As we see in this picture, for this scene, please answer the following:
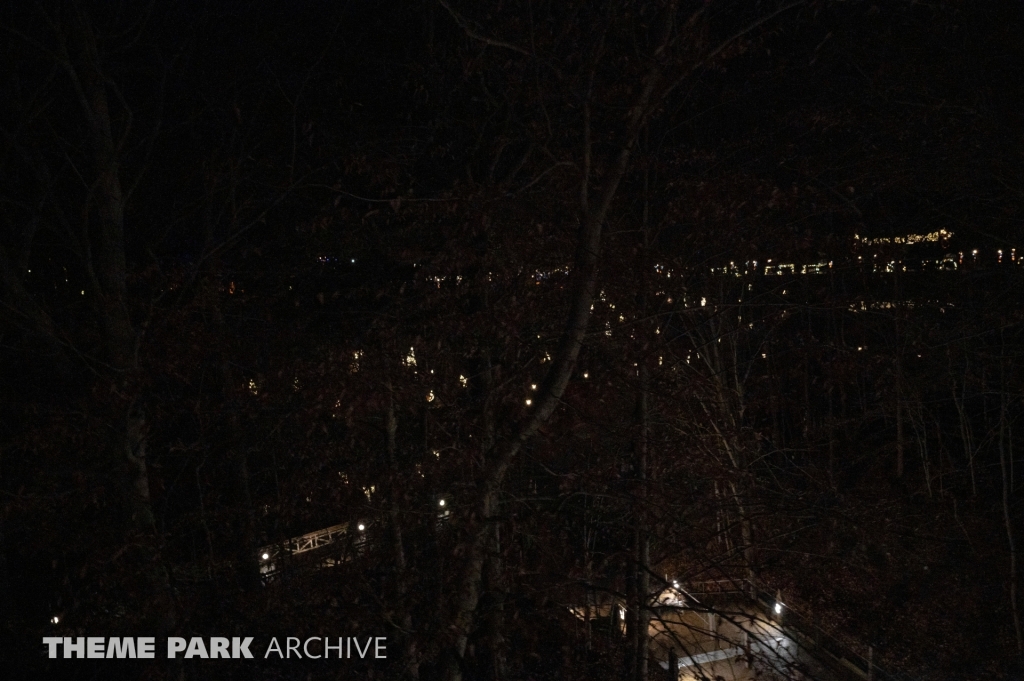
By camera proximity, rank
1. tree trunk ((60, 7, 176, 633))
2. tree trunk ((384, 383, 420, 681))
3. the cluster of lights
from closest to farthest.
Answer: tree trunk ((384, 383, 420, 681))
tree trunk ((60, 7, 176, 633))
the cluster of lights

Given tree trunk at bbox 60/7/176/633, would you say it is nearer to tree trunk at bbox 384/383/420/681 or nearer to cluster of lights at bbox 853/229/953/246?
tree trunk at bbox 384/383/420/681

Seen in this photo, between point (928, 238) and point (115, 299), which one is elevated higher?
point (928, 238)

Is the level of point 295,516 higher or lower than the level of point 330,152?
lower

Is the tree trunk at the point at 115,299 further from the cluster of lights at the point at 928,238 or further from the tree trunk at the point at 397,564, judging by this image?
the cluster of lights at the point at 928,238

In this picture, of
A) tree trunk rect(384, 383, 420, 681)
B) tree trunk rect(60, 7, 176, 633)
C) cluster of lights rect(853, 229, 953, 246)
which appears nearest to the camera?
tree trunk rect(384, 383, 420, 681)

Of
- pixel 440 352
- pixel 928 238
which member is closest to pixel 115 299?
pixel 440 352

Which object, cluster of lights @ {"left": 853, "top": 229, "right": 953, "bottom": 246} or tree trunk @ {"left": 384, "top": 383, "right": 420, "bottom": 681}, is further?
cluster of lights @ {"left": 853, "top": 229, "right": 953, "bottom": 246}

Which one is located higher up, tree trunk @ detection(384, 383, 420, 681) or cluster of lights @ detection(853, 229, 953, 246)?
cluster of lights @ detection(853, 229, 953, 246)

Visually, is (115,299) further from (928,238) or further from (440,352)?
(928,238)

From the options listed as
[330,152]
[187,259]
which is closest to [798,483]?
[330,152]

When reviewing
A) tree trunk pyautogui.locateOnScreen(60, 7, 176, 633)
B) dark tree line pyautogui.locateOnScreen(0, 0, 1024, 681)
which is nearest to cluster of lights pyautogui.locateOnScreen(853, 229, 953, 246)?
dark tree line pyautogui.locateOnScreen(0, 0, 1024, 681)

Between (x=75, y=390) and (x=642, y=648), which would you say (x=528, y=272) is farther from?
(x=75, y=390)
